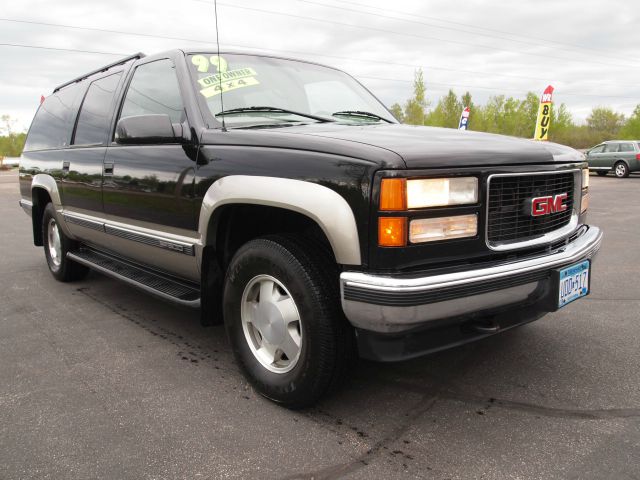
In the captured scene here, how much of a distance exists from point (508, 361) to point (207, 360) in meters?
1.77

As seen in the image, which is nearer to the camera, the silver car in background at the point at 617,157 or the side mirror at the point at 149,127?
the side mirror at the point at 149,127

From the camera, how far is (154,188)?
321 cm

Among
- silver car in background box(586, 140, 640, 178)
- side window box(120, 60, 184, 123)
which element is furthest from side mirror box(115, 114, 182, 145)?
silver car in background box(586, 140, 640, 178)

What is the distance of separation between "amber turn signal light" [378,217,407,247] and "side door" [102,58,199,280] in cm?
125

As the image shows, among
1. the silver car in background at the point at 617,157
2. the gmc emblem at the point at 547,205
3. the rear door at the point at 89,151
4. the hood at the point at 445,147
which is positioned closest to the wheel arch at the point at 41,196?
the rear door at the point at 89,151

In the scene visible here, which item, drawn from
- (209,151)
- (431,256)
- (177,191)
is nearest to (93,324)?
(177,191)

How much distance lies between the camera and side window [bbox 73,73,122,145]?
4039 mm

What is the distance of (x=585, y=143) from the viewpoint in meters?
62.7

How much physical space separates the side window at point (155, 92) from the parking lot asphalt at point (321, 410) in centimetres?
150

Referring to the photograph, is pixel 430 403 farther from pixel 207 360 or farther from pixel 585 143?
pixel 585 143

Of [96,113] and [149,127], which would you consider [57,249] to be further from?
[149,127]

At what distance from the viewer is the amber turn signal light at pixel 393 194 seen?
207cm

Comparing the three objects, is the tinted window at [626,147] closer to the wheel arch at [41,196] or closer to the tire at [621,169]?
the tire at [621,169]

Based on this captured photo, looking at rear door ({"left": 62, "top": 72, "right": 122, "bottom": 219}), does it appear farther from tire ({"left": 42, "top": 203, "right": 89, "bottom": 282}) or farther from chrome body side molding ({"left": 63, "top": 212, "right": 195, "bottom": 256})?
tire ({"left": 42, "top": 203, "right": 89, "bottom": 282})
